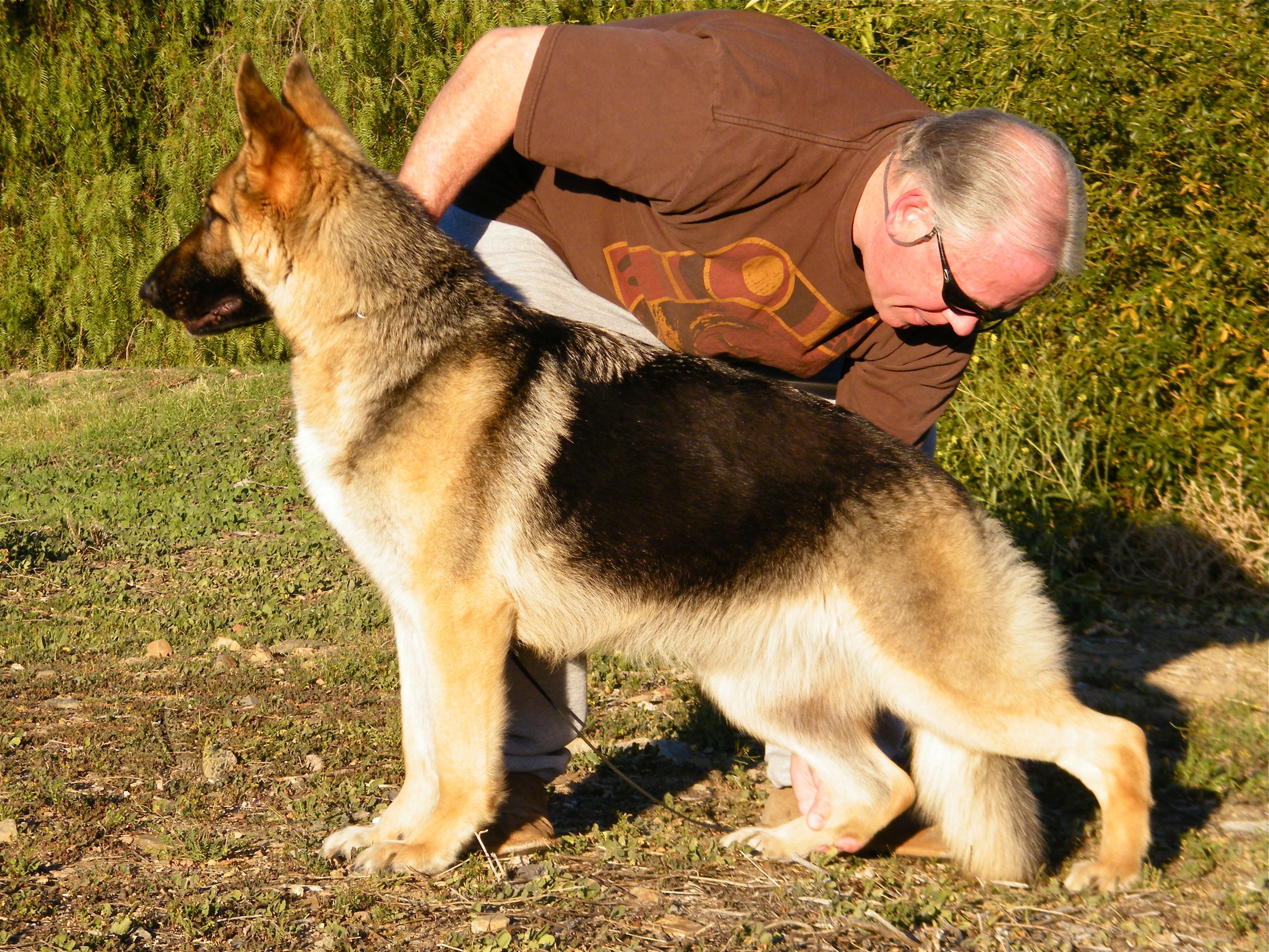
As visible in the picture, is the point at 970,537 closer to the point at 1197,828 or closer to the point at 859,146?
the point at 859,146

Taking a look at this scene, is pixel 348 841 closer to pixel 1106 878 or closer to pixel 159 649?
pixel 159 649

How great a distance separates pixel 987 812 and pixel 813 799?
1.90 feet

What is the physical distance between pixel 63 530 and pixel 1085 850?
5703mm

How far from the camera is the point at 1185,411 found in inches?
246

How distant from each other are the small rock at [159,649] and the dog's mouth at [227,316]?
2.08 meters

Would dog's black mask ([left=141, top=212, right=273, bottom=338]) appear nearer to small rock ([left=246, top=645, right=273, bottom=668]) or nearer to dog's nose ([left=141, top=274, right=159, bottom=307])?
dog's nose ([left=141, top=274, right=159, bottom=307])

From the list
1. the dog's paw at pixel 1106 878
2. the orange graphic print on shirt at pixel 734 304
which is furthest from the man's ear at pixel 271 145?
the dog's paw at pixel 1106 878

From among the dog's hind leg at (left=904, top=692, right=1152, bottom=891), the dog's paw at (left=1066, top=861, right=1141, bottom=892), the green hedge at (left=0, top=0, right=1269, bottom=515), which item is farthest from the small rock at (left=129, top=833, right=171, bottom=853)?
the green hedge at (left=0, top=0, right=1269, bottom=515)

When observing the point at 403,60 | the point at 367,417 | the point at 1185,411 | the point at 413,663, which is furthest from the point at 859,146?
the point at 403,60

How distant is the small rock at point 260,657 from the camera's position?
193 inches

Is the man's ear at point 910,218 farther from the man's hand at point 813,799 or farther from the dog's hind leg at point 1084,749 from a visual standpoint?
the man's hand at point 813,799

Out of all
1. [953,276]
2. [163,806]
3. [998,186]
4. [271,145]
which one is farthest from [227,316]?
[998,186]

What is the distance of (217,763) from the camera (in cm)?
379

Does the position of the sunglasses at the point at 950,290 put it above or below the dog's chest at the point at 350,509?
above
